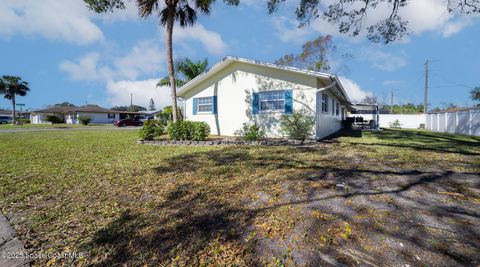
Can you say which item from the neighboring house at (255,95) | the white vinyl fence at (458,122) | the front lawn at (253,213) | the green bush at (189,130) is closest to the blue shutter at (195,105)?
the neighboring house at (255,95)

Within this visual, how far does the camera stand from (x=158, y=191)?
4.13 meters

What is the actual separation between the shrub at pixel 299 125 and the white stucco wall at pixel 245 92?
1.24 feet

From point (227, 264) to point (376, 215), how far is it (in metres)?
1.95

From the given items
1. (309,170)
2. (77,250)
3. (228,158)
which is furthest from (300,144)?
(77,250)

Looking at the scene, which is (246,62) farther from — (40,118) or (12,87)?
(40,118)

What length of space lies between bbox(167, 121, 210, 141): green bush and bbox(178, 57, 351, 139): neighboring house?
2724 mm

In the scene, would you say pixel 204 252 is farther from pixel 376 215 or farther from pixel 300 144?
pixel 300 144

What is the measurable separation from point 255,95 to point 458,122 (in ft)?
52.2

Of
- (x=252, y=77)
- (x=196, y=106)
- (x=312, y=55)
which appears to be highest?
(x=312, y=55)

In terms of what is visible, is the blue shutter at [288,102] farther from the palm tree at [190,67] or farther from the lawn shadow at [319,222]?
the palm tree at [190,67]

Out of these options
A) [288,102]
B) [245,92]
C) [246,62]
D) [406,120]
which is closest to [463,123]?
[288,102]

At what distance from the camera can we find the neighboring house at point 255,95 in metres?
10.6

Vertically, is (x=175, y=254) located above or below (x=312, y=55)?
below

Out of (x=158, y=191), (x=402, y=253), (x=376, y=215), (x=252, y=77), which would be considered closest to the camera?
(x=402, y=253)
